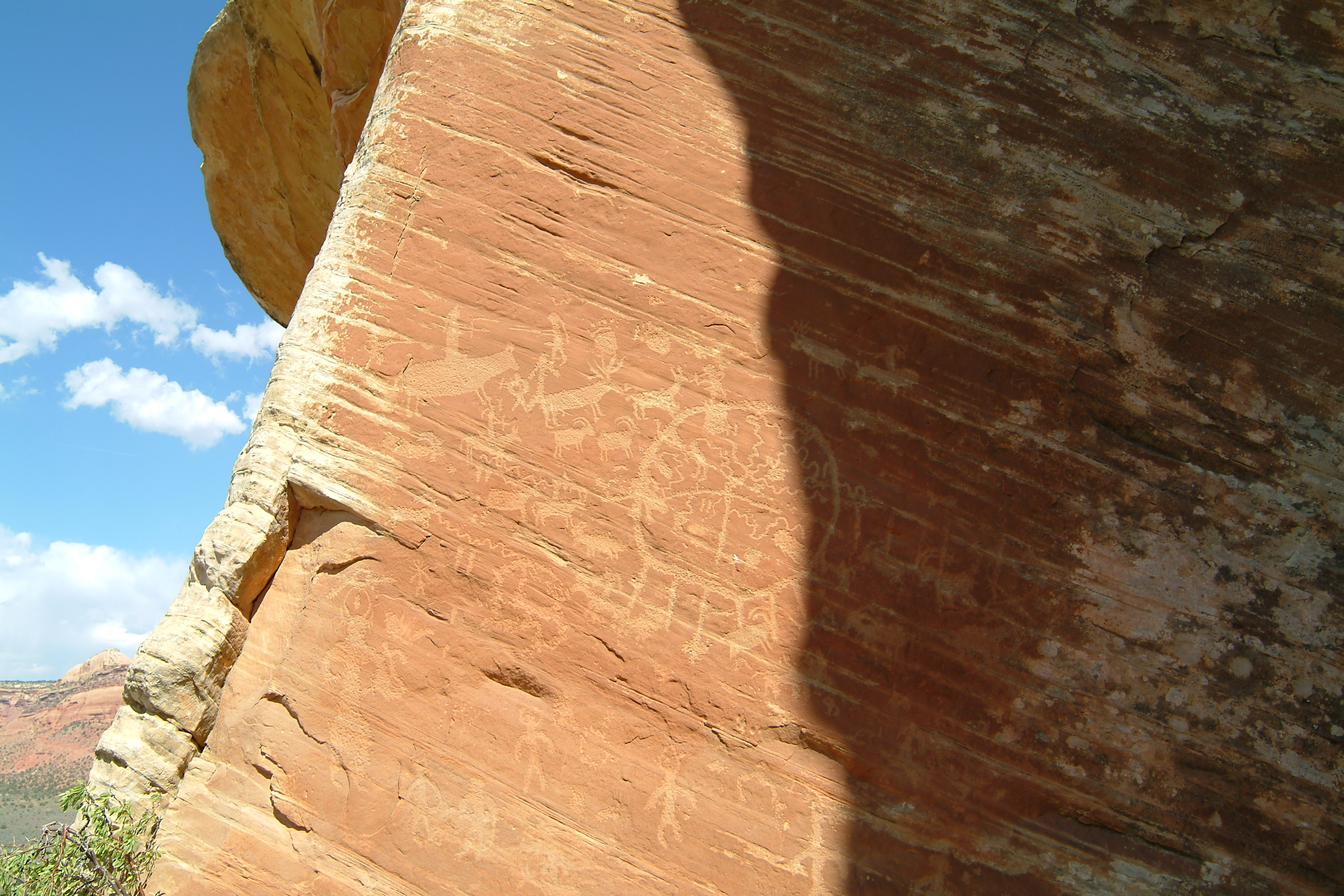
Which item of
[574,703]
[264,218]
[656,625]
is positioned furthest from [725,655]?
[264,218]

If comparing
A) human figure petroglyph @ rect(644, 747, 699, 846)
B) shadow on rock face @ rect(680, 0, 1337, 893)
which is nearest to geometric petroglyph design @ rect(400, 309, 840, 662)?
shadow on rock face @ rect(680, 0, 1337, 893)

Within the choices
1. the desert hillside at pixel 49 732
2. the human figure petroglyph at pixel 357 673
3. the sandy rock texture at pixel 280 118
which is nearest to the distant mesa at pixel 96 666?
the desert hillside at pixel 49 732

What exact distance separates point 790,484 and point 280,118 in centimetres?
541

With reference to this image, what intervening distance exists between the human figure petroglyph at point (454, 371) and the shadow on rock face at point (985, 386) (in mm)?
1059

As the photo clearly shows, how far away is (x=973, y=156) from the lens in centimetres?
338

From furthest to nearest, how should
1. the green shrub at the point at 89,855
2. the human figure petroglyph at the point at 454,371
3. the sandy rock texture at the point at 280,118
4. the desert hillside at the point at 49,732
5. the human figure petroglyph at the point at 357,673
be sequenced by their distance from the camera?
1. the desert hillside at the point at 49,732
2. the sandy rock texture at the point at 280,118
3. the human figure petroglyph at the point at 454,371
4. the human figure petroglyph at the point at 357,673
5. the green shrub at the point at 89,855

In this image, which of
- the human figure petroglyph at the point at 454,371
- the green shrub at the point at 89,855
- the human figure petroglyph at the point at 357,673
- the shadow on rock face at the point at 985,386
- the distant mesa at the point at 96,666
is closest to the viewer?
the green shrub at the point at 89,855

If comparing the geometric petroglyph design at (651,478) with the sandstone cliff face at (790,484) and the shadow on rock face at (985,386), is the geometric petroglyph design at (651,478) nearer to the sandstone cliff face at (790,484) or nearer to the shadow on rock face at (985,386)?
the sandstone cliff face at (790,484)

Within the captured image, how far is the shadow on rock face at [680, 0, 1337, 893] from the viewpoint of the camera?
8.77 ft

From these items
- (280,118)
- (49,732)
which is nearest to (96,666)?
(49,732)

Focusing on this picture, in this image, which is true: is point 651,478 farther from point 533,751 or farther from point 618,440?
point 533,751

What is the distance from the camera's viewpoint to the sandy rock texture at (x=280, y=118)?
4.90 m

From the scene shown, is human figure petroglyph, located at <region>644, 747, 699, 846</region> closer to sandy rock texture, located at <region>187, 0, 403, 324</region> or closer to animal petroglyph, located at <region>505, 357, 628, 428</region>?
animal petroglyph, located at <region>505, 357, 628, 428</region>

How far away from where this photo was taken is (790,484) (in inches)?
113
